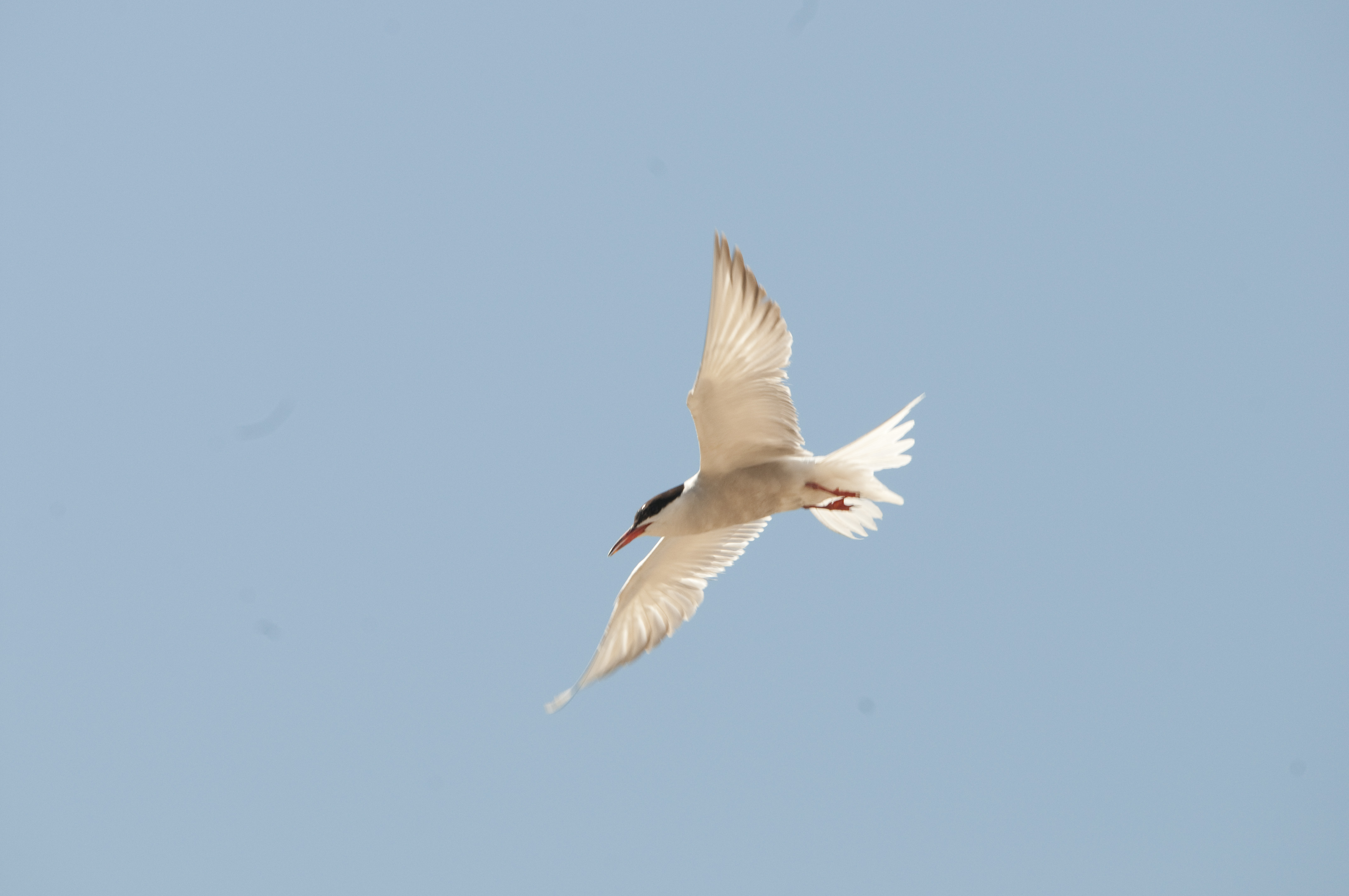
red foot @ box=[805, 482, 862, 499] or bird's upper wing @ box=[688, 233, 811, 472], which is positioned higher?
bird's upper wing @ box=[688, 233, 811, 472]

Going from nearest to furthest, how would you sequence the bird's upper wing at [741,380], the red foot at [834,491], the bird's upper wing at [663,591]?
the bird's upper wing at [741,380]
the red foot at [834,491]
the bird's upper wing at [663,591]

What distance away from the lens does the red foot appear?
6.23m

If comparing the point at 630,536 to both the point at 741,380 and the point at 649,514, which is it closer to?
the point at 649,514

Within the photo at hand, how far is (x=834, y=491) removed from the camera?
628 centimetres

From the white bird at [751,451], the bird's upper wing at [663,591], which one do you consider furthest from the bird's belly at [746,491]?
the bird's upper wing at [663,591]

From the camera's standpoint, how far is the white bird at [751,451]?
5.84 m

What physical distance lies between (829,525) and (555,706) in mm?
2089

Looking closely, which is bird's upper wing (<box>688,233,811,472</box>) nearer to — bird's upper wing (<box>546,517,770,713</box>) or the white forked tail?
the white forked tail

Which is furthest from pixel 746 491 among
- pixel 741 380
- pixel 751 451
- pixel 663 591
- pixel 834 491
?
pixel 663 591

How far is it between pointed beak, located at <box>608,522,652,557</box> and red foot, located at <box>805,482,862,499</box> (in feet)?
3.26

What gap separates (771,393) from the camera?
239 inches

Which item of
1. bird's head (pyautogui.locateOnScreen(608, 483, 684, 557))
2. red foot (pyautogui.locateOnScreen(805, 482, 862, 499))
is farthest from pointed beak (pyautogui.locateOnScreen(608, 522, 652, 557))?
red foot (pyautogui.locateOnScreen(805, 482, 862, 499))

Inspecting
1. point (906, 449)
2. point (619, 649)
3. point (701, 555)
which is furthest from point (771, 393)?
point (619, 649)

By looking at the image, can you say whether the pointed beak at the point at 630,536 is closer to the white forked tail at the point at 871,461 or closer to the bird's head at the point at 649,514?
the bird's head at the point at 649,514
